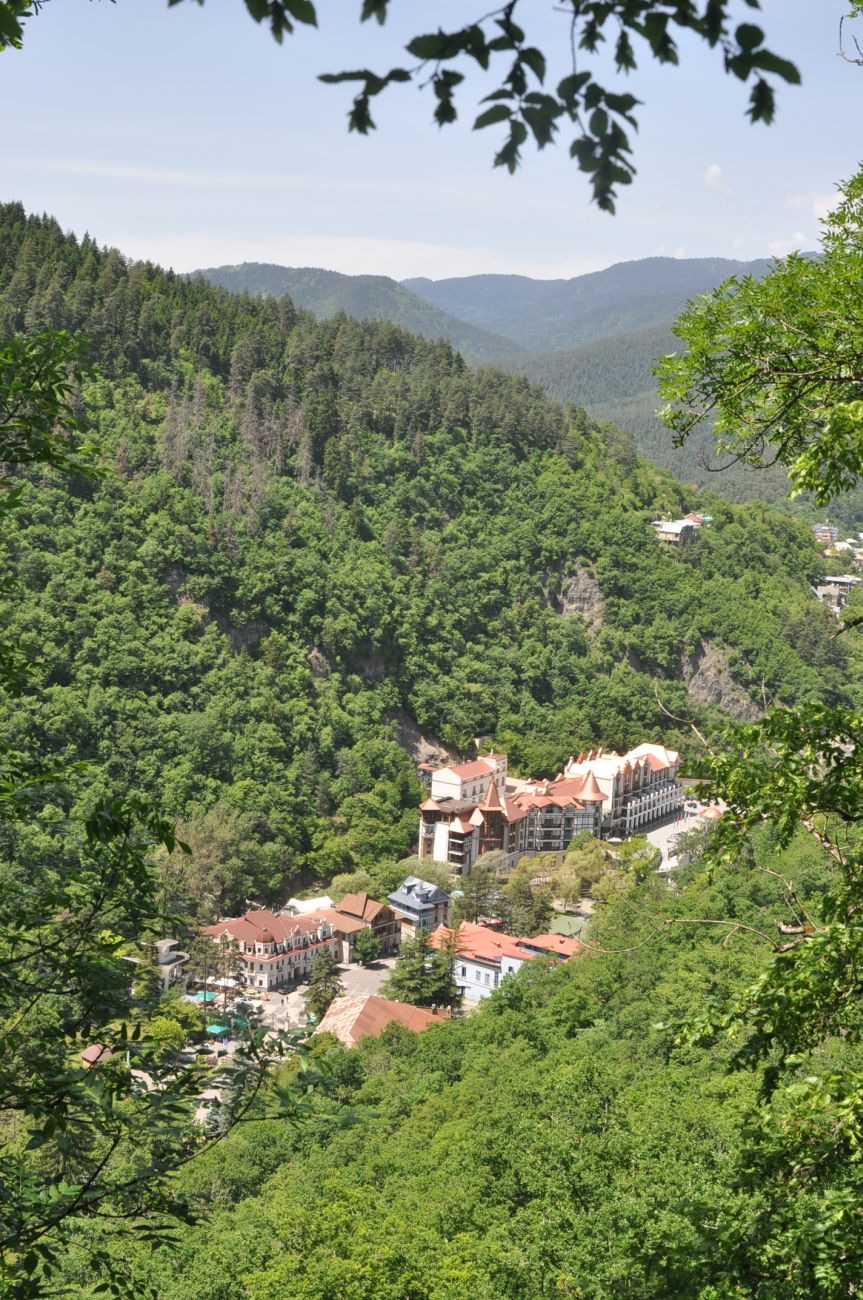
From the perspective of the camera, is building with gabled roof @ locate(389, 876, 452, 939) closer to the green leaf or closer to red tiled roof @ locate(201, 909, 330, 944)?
red tiled roof @ locate(201, 909, 330, 944)

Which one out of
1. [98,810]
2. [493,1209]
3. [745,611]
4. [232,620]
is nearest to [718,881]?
[493,1209]

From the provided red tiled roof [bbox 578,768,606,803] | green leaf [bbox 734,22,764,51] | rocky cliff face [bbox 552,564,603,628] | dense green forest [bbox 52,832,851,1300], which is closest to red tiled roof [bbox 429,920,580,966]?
dense green forest [bbox 52,832,851,1300]

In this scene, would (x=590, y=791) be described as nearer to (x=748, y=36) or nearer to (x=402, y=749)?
(x=402, y=749)

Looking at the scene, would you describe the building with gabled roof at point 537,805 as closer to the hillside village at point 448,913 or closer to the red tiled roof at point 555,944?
the hillside village at point 448,913

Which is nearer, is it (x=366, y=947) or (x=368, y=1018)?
(x=368, y=1018)

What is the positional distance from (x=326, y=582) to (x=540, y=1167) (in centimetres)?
3655

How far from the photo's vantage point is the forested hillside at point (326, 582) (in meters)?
37.3

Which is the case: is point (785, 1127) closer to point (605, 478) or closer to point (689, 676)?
point (689, 676)

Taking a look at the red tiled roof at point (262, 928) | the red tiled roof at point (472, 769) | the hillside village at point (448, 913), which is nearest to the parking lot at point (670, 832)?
the hillside village at point (448, 913)

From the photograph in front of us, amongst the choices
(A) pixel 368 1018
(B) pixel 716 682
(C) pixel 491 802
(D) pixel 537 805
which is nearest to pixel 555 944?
(A) pixel 368 1018

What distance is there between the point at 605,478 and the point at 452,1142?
165ft

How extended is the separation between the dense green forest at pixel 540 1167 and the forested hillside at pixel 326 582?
10.1 m

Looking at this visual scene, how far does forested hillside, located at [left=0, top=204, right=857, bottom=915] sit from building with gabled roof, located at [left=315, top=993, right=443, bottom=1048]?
512 centimetres

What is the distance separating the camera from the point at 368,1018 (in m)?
25.8
